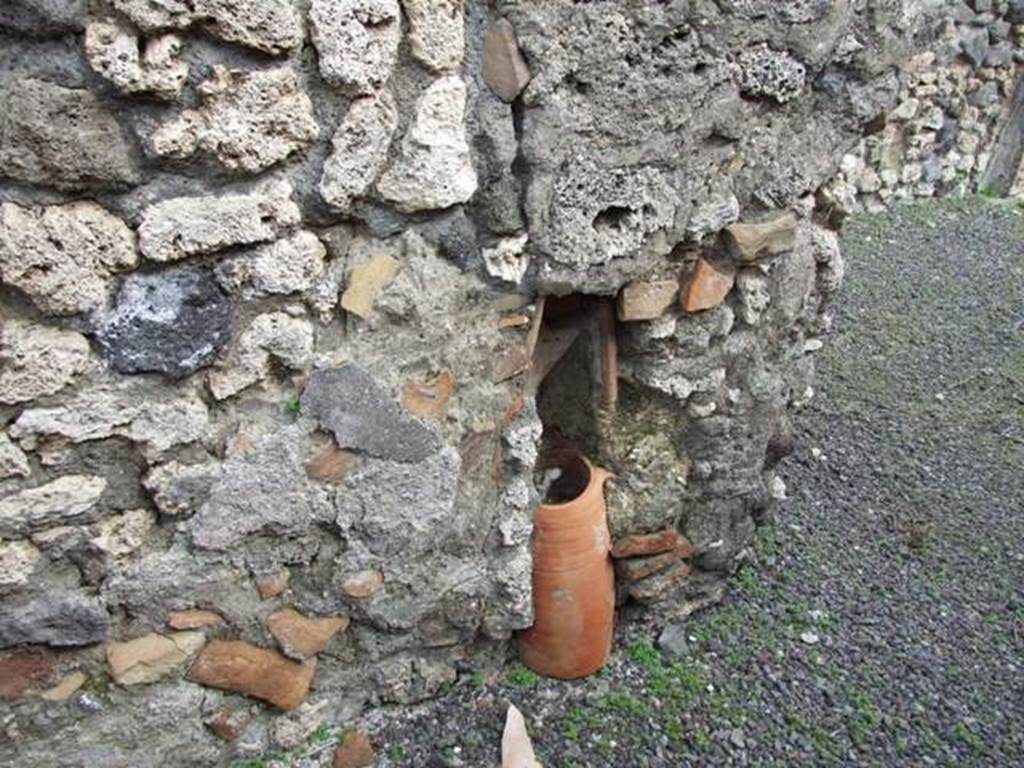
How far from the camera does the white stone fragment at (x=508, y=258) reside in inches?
72.6

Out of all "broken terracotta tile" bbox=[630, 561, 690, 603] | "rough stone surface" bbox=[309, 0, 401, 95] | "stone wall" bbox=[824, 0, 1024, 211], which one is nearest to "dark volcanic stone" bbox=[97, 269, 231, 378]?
"rough stone surface" bbox=[309, 0, 401, 95]

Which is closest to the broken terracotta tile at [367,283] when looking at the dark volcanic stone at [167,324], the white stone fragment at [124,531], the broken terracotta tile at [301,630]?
the dark volcanic stone at [167,324]

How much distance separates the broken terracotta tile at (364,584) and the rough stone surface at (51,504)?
0.54 m

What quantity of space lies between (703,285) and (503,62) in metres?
0.74

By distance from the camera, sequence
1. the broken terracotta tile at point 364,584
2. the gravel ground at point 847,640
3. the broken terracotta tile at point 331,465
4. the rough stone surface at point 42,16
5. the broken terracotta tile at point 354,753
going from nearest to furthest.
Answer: the rough stone surface at point 42,16 → the broken terracotta tile at point 331,465 → the broken terracotta tile at point 364,584 → the broken terracotta tile at point 354,753 → the gravel ground at point 847,640

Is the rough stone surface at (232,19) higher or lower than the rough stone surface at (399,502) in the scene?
higher

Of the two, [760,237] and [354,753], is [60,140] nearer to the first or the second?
[354,753]

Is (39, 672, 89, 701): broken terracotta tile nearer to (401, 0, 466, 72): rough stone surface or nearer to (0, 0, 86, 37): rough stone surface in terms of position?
(0, 0, 86, 37): rough stone surface

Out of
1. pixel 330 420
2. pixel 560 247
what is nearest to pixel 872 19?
A: pixel 560 247

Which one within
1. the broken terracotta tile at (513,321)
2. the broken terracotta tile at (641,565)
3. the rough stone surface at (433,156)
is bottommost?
the broken terracotta tile at (641,565)

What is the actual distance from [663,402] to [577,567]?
1.47 feet

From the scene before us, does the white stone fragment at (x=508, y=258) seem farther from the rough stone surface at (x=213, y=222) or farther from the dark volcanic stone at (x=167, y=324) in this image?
the dark volcanic stone at (x=167, y=324)

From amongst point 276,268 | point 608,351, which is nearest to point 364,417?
point 276,268

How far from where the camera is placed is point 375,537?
191 cm
